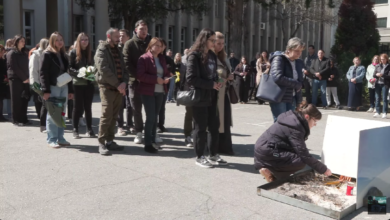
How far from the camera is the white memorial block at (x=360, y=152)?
482cm

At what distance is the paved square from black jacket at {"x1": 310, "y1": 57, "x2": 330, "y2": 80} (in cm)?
744

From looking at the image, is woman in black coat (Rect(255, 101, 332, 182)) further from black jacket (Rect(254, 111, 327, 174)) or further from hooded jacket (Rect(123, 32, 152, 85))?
hooded jacket (Rect(123, 32, 152, 85))

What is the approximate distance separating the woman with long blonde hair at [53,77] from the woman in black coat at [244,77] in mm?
9650

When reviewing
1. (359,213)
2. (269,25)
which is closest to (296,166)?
(359,213)

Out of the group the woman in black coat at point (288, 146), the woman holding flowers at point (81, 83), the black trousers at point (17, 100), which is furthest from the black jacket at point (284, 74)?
the black trousers at point (17, 100)

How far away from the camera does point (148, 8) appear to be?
23.3 metres

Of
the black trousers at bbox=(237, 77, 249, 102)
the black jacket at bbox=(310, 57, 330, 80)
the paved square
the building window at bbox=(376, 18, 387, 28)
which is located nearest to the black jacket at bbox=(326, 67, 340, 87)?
the black jacket at bbox=(310, 57, 330, 80)

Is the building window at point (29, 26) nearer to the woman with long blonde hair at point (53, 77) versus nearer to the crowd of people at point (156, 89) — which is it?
the crowd of people at point (156, 89)

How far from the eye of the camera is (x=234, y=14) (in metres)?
19.5

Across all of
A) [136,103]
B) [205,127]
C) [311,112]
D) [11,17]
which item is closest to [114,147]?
[136,103]

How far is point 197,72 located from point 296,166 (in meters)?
1.84

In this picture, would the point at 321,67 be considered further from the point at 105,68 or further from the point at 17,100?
the point at 105,68

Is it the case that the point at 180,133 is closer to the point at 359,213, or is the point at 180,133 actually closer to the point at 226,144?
the point at 226,144

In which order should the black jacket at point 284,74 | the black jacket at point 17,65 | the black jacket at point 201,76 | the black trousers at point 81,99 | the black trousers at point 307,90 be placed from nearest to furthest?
the black jacket at point 201,76
the black jacket at point 284,74
the black trousers at point 81,99
the black jacket at point 17,65
the black trousers at point 307,90
